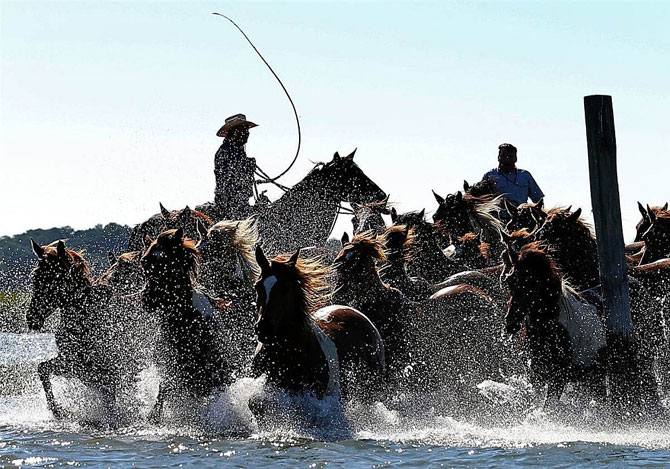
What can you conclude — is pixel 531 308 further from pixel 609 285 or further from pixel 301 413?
pixel 301 413

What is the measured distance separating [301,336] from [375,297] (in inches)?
55.7

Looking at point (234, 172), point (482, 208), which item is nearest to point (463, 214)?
point (482, 208)

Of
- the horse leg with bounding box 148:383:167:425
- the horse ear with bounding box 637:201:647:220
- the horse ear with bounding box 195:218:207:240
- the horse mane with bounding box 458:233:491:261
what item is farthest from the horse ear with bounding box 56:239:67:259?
the horse ear with bounding box 637:201:647:220

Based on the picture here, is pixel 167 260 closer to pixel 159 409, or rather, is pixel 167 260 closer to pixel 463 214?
pixel 159 409

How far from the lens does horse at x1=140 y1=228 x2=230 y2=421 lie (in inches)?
323

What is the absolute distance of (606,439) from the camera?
25.1 ft

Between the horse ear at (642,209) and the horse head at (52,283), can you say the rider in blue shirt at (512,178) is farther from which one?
the horse head at (52,283)

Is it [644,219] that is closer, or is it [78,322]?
[78,322]

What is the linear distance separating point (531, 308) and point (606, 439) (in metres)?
1.06

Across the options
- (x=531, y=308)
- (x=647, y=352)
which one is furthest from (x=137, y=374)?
(x=647, y=352)

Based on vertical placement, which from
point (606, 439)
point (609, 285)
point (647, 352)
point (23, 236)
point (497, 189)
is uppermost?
point (23, 236)

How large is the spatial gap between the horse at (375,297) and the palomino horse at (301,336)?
579 millimetres

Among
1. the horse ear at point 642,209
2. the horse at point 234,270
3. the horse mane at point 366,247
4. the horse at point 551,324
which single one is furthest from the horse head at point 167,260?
the horse ear at point 642,209

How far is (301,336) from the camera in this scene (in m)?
7.72
